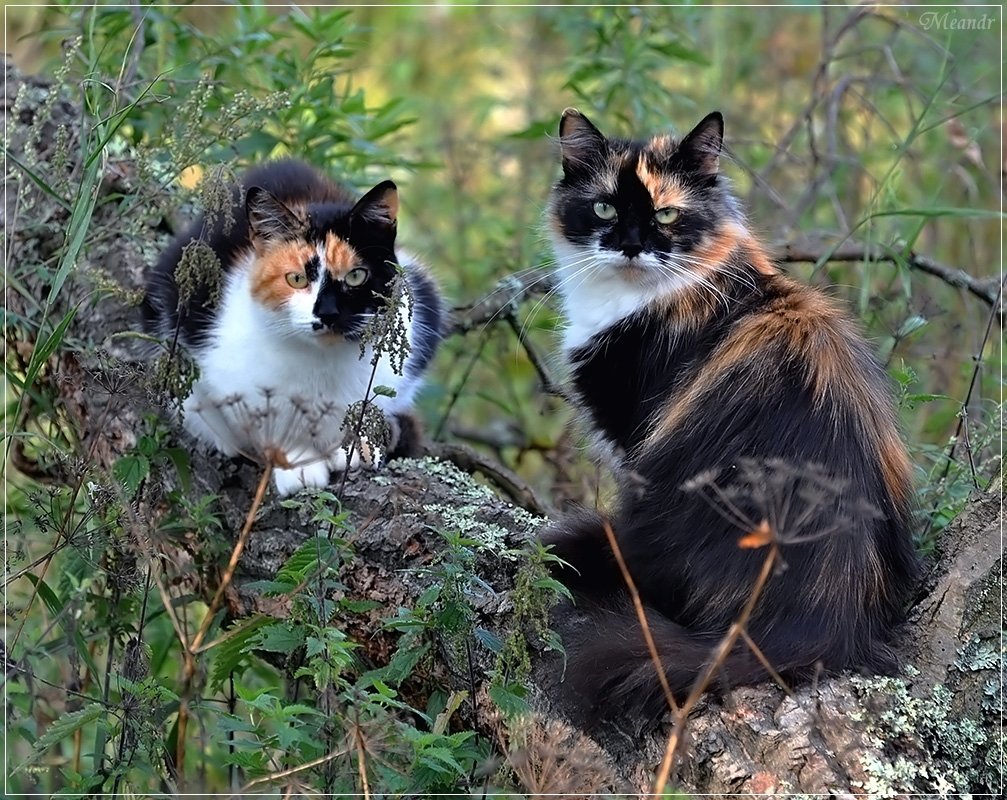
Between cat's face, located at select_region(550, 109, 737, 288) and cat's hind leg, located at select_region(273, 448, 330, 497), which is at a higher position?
cat's face, located at select_region(550, 109, 737, 288)

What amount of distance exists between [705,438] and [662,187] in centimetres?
90

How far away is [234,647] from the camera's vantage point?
2.54m

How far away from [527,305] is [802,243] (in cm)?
114

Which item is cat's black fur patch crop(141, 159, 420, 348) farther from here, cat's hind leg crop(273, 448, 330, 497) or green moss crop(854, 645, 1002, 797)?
green moss crop(854, 645, 1002, 797)

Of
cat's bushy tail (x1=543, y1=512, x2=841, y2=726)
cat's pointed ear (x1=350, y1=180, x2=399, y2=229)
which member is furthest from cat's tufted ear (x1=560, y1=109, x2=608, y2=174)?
cat's bushy tail (x1=543, y1=512, x2=841, y2=726)

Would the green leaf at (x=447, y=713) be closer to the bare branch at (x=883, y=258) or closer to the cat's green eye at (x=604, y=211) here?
the cat's green eye at (x=604, y=211)

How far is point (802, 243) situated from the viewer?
170 inches

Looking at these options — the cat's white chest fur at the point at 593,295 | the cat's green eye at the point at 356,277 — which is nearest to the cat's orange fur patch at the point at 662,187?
the cat's white chest fur at the point at 593,295

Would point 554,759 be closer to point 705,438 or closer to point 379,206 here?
point 705,438

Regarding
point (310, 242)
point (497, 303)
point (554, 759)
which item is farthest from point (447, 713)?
point (497, 303)

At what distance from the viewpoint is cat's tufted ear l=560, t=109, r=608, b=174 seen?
333cm

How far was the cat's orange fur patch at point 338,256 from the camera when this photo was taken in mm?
3250

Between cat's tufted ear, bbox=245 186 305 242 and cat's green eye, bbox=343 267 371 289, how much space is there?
0.20m

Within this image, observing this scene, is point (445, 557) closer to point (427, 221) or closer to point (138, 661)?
point (138, 661)
